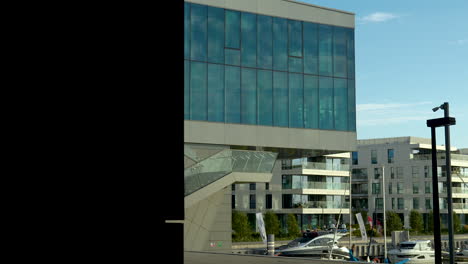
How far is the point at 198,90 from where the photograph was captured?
40.5 m

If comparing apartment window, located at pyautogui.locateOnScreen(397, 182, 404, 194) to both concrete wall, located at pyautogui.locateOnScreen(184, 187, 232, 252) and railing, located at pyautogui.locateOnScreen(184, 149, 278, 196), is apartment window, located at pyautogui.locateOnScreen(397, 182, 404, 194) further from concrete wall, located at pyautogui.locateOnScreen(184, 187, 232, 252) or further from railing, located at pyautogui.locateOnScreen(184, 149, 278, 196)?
railing, located at pyautogui.locateOnScreen(184, 149, 278, 196)

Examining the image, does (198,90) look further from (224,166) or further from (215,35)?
(224,166)

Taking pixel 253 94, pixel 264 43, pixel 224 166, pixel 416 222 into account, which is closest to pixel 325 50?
pixel 264 43

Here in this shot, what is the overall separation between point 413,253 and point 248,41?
28.3m

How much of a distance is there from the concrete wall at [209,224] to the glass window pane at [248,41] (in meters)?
8.68

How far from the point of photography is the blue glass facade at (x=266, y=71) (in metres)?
40.8

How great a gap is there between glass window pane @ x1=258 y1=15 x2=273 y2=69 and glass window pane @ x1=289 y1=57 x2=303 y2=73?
1.37 m

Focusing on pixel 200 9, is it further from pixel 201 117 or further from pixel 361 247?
pixel 361 247

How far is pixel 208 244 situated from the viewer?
44.4 meters

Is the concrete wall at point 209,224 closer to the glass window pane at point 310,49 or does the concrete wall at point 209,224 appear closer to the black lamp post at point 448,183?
the glass window pane at point 310,49
